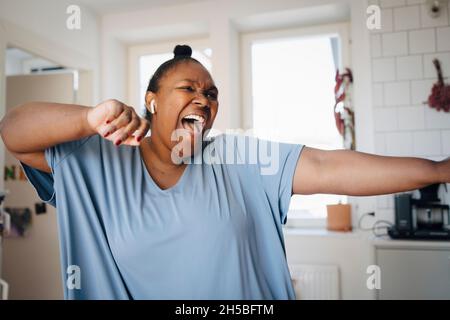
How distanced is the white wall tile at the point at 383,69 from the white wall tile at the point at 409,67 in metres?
0.02

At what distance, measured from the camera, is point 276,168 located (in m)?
→ 0.46

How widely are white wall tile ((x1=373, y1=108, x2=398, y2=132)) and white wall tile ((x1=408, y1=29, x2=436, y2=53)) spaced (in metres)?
0.15

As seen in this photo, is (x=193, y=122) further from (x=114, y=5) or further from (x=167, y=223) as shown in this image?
(x=114, y=5)

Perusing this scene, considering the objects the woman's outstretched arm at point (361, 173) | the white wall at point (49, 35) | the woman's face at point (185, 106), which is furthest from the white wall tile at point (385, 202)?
the white wall at point (49, 35)

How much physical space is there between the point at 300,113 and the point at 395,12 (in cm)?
32

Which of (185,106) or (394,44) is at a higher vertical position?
(394,44)

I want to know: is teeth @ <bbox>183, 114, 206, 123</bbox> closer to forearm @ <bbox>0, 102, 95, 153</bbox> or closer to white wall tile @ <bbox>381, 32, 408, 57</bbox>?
forearm @ <bbox>0, 102, 95, 153</bbox>

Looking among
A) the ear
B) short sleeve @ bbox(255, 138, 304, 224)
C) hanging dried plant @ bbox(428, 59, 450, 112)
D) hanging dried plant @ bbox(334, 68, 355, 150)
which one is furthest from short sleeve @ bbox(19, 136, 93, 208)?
hanging dried plant @ bbox(428, 59, 450, 112)

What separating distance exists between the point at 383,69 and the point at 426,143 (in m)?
0.24

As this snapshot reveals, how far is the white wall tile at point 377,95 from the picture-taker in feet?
2.88

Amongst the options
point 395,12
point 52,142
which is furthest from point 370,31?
point 52,142

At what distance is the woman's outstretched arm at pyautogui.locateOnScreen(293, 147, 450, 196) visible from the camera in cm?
41

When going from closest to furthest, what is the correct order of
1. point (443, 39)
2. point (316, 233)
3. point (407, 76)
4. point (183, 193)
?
1. point (183, 193)
2. point (443, 39)
3. point (407, 76)
4. point (316, 233)

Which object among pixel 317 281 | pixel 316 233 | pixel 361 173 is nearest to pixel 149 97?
pixel 361 173
